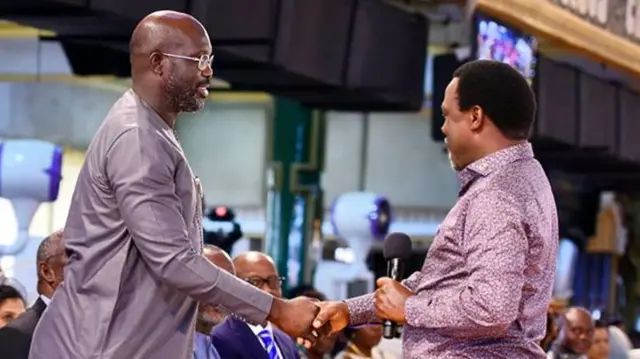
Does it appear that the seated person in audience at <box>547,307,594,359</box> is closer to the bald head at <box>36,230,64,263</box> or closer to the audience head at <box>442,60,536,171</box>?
the bald head at <box>36,230,64,263</box>

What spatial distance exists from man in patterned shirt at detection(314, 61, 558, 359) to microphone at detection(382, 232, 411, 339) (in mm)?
129

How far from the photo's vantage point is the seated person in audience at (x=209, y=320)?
15.8ft

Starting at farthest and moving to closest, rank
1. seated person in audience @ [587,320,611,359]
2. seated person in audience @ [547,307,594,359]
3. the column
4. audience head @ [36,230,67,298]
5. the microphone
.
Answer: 1. the column
2. seated person in audience @ [587,320,611,359]
3. seated person in audience @ [547,307,594,359]
4. audience head @ [36,230,67,298]
5. the microphone

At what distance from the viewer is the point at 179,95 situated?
3408mm

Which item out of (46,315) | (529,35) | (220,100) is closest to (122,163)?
(46,315)

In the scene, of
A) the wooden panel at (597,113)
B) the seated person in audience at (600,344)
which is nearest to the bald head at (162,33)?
the seated person in audience at (600,344)

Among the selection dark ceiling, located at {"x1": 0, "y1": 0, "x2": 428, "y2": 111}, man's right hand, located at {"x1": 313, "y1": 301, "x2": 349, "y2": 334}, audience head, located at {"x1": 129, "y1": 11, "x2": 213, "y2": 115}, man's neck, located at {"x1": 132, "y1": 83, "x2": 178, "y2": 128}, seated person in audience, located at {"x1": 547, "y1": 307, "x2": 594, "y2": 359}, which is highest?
dark ceiling, located at {"x1": 0, "y1": 0, "x2": 428, "y2": 111}

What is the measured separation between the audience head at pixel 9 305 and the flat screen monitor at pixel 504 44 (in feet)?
13.9

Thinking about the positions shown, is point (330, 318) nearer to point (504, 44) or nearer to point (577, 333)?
point (577, 333)

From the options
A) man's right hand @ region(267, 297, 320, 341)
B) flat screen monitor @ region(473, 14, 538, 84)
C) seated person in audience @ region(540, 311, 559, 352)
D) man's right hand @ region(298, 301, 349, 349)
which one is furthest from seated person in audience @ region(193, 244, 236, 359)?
flat screen monitor @ region(473, 14, 538, 84)

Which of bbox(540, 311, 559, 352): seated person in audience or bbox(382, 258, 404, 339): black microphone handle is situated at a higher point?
bbox(382, 258, 404, 339): black microphone handle

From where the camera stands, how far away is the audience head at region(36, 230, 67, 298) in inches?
193

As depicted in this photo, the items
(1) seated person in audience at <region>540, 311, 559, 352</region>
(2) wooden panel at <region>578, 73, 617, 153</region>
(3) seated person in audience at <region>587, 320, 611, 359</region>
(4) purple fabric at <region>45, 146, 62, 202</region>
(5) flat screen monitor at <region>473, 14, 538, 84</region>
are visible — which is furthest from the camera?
(2) wooden panel at <region>578, 73, 617, 153</region>

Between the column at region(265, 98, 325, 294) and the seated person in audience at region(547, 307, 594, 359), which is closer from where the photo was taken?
the seated person in audience at region(547, 307, 594, 359)
